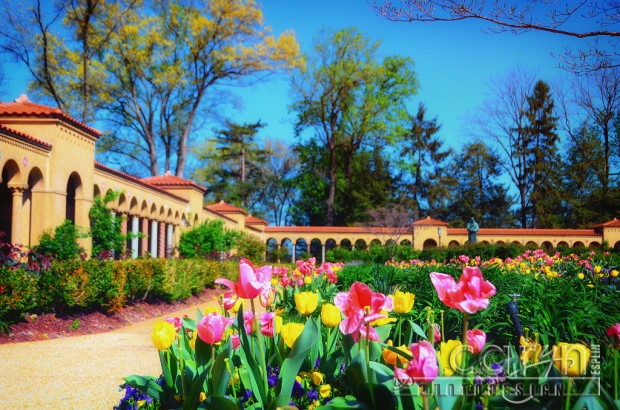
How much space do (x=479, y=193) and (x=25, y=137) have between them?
37620 mm

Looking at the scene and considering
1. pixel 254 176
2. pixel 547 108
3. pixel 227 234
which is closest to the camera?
pixel 227 234

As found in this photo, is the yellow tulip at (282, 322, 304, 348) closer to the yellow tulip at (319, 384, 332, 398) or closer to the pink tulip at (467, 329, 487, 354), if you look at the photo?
the yellow tulip at (319, 384, 332, 398)

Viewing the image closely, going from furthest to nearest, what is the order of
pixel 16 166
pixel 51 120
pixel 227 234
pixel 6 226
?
pixel 227 234 < pixel 6 226 < pixel 51 120 < pixel 16 166

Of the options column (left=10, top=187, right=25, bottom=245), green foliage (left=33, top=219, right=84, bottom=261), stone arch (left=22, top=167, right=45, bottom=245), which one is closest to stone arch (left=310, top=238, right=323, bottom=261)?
green foliage (left=33, top=219, right=84, bottom=261)

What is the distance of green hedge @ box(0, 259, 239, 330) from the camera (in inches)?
300

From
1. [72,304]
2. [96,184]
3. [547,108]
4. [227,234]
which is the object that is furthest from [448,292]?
[547,108]

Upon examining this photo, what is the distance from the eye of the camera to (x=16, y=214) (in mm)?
12039

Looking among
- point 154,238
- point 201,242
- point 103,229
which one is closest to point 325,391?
point 103,229

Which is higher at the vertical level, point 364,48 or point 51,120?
point 364,48

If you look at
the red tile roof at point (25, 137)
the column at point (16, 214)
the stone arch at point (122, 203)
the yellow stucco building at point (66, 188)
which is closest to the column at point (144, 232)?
the yellow stucco building at point (66, 188)

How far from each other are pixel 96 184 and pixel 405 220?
24.6m

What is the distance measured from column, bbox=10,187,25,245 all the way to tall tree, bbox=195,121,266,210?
30664 millimetres

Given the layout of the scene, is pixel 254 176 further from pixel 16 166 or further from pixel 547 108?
pixel 16 166

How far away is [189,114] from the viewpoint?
2841 centimetres
